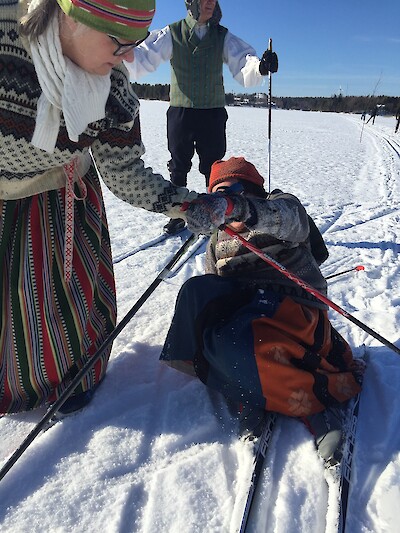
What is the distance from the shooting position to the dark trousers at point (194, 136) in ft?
13.2

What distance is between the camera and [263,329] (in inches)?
72.7

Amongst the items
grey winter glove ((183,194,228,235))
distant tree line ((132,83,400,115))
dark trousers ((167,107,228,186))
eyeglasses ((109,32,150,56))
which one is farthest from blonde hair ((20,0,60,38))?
distant tree line ((132,83,400,115))

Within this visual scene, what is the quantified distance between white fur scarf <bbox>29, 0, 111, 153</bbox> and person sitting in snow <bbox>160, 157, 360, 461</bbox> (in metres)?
0.62

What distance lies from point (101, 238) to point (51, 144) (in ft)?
1.90

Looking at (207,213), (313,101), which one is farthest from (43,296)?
(313,101)

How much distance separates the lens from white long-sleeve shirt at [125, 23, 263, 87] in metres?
3.83

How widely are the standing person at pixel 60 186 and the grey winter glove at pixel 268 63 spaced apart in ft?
7.53

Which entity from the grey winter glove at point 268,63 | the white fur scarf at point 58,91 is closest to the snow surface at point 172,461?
the white fur scarf at point 58,91

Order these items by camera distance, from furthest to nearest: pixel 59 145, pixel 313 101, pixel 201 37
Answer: pixel 313 101
pixel 201 37
pixel 59 145

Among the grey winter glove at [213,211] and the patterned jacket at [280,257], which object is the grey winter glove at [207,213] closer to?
the grey winter glove at [213,211]

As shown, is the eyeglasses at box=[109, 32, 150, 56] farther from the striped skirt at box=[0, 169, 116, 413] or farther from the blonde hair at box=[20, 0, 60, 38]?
the striped skirt at box=[0, 169, 116, 413]

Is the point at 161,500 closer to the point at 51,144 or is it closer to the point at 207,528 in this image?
the point at 207,528

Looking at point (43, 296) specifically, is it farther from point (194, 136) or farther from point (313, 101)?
point (313, 101)

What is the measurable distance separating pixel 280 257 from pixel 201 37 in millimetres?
2462
